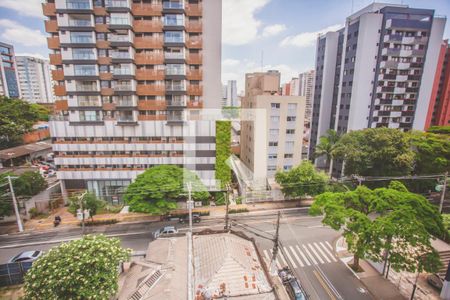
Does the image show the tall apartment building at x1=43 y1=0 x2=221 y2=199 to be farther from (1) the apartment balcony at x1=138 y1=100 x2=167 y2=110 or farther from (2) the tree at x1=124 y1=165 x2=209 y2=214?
(2) the tree at x1=124 y1=165 x2=209 y2=214

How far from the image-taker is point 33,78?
86625 millimetres

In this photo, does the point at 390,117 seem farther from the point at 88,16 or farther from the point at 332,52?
the point at 88,16

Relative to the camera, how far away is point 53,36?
2662 cm

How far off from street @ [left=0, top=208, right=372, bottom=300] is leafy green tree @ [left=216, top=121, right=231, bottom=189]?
5366 millimetres

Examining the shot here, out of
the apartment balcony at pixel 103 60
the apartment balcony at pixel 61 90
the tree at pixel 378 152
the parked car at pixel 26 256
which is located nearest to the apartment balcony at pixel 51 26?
the apartment balcony at pixel 103 60

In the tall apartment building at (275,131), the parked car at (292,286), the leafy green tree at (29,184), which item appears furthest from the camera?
the tall apartment building at (275,131)

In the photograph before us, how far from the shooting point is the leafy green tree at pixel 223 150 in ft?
87.7

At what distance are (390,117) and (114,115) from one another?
43.1m

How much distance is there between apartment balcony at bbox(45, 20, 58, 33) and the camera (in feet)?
84.6

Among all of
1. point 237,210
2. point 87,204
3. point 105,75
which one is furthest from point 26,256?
point 105,75

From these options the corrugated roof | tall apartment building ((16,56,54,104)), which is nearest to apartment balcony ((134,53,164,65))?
the corrugated roof

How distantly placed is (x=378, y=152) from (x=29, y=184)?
132ft

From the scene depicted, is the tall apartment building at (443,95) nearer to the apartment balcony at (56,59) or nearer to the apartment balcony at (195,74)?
the apartment balcony at (195,74)

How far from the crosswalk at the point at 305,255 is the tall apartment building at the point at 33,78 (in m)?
108
